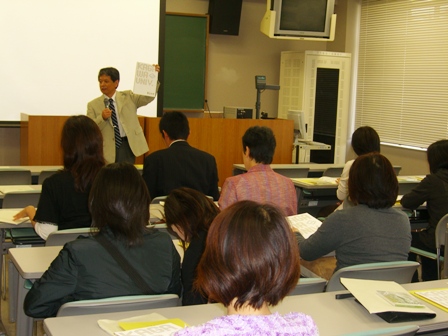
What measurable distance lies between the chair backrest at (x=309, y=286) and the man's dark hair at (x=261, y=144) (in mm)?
1450

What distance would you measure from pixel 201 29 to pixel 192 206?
22.4ft

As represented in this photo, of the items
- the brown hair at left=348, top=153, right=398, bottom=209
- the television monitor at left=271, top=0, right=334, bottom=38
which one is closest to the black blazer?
the brown hair at left=348, top=153, right=398, bottom=209

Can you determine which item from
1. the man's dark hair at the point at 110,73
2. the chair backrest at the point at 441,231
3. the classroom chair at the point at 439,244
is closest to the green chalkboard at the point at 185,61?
the man's dark hair at the point at 110,73

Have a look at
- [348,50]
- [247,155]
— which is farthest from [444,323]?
[348,50]

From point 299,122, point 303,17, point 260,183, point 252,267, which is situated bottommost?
point 260,183

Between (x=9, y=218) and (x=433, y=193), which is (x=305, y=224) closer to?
(x=433, y=193)

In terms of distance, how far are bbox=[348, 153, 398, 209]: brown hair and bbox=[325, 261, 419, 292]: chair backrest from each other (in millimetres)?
388

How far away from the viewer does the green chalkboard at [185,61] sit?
8930mm

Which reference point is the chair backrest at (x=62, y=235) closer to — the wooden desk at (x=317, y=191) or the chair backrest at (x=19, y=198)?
the chair backrest at (x=19, y=198)

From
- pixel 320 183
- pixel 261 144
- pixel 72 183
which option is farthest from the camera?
pixel 320 183

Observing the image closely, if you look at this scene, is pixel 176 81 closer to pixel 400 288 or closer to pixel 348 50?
pixel 348 50

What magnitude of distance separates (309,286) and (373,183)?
70 centimetres

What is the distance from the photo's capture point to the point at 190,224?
8.73 ft

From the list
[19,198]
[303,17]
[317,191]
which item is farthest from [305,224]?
[303,17]
